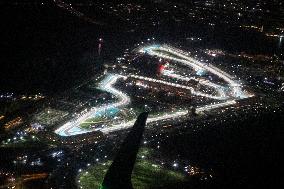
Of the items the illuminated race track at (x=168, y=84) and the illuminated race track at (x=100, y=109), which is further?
the illuminated race track at (x=168, y=84)

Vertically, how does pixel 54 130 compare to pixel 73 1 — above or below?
below

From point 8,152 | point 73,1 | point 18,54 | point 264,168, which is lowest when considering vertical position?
point 264,168

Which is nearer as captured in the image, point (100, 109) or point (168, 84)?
point (100, 109)

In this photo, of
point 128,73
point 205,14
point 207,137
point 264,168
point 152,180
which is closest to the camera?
point 152,180

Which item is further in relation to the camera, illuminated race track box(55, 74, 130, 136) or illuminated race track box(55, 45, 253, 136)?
illuminated race track box(55, 45, 253, 136)

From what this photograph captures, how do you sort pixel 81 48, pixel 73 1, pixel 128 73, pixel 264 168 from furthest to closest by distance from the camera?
pixel 73 1
pixel 81 48
pixel 128 73
pixel 264 168

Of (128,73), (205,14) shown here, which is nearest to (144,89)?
(128,73)

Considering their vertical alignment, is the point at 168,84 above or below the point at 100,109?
above

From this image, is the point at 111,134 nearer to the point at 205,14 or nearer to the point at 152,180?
the point at 152,180
